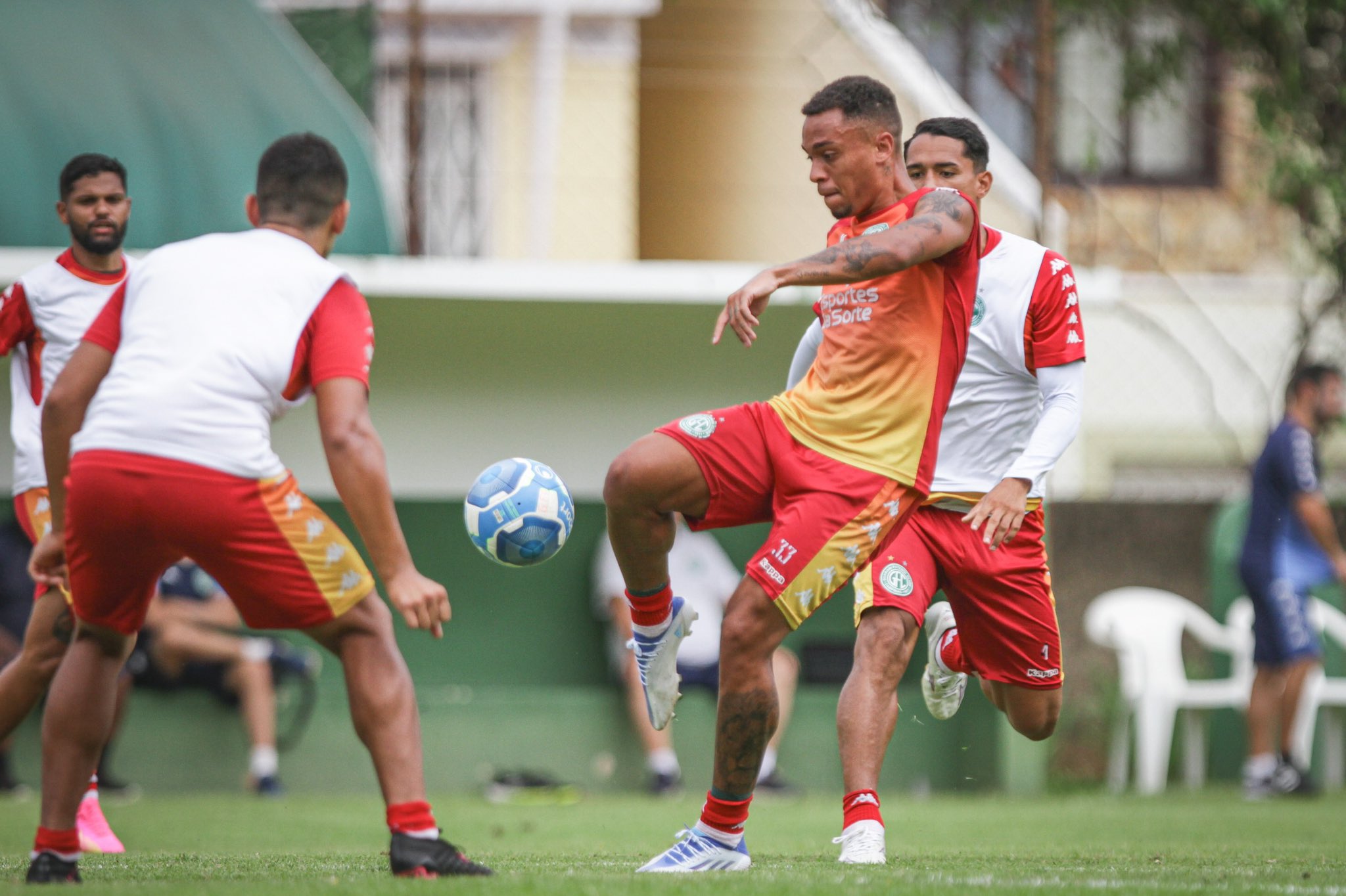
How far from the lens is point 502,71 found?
46.5 ft

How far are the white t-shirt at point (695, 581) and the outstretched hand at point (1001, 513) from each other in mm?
5950

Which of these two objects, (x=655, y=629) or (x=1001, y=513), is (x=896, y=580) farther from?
(x=655, y=629)

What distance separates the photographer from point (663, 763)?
35.4ft

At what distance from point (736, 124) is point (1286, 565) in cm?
588

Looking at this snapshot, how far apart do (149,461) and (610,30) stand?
10280 millimetres

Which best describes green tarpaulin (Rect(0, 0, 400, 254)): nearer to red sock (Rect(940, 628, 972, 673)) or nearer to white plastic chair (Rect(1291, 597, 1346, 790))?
red sock (Rect(940, 628, 972, 673))

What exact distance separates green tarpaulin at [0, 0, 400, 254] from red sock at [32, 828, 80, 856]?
7.07 m

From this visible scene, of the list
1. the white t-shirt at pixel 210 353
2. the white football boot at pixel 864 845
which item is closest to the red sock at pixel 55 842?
the white t-shirt at pixel 210 353

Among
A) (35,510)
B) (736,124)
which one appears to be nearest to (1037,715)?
(35,510)

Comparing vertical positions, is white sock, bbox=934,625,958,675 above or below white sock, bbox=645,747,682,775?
above

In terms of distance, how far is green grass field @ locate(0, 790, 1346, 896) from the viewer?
4594 millimetres

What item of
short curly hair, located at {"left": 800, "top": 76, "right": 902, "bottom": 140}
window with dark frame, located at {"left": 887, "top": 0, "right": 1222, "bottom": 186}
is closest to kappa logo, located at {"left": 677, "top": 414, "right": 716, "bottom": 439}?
short curly hair, located at {"left": 800, "top": 76, "right": 902, "bottom": 140}

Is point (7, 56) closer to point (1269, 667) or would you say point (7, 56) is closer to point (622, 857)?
point (622, 857)

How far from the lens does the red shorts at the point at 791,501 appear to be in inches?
199
